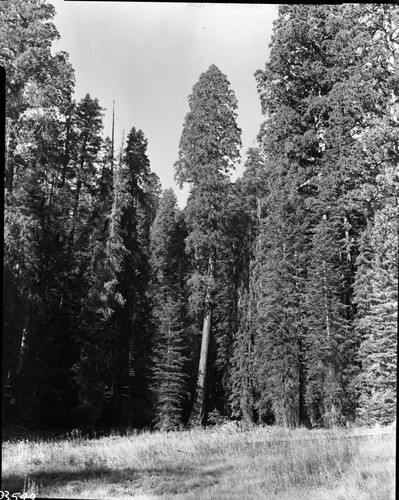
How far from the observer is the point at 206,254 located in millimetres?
6609

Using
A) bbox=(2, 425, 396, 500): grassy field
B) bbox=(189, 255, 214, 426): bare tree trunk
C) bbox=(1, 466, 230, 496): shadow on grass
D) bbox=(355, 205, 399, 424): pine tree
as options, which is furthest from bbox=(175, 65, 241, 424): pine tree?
bbox=(355, 205, 399, 424): pine tree

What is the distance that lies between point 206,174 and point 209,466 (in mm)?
3714

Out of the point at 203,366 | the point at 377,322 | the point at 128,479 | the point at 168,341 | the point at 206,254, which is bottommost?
the point at 128,479

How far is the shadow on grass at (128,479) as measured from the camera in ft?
16.8

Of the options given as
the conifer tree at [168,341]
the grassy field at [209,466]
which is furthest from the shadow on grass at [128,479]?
the conifer tree at [168,341]

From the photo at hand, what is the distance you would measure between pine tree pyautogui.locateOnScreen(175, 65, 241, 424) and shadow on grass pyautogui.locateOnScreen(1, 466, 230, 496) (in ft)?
3.08

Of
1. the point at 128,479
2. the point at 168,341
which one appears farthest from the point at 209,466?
the point at 168,341

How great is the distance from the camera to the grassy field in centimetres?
500

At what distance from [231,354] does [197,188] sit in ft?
7.46

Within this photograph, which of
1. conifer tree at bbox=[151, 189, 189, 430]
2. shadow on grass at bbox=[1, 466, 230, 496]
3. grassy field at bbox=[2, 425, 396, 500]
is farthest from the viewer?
conifer tree at bbox=[151, 189, 189, 430]

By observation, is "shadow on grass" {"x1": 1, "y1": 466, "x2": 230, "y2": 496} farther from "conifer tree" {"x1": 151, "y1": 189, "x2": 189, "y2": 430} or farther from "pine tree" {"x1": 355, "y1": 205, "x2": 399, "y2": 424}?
"pine tree" {"x1": 355, "y1": 205, "x2": 399, "y2": 424}

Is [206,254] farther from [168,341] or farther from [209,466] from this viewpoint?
[209,466]

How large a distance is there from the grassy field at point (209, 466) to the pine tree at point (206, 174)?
2.41 feet

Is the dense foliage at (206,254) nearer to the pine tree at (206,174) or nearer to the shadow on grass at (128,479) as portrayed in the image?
the pine tree at (206,174)
